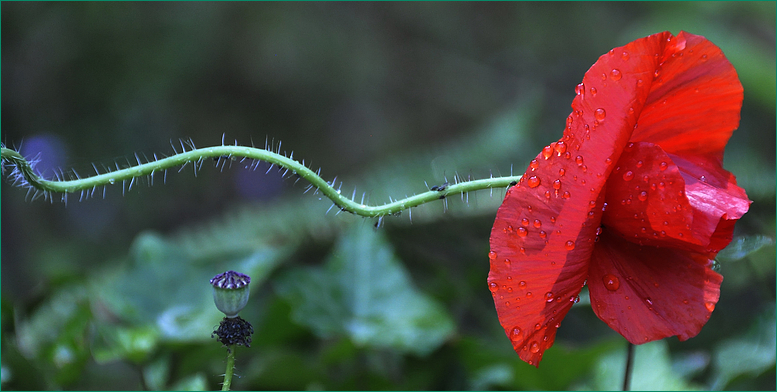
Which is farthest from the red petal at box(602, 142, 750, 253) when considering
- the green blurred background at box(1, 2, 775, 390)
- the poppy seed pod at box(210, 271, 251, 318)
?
the poppy seed pod at box(210, 271, 251, 318)

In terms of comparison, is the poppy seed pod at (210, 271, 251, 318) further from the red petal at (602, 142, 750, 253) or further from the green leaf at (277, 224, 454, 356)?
the green leaf at (277, 224, 454, 356)

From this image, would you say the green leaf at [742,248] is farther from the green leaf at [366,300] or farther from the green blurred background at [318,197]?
the green leaf at [366,300]

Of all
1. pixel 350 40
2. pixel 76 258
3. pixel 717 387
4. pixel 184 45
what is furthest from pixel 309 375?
pixel 350 40

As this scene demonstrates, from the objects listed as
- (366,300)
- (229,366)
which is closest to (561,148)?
(229,366)

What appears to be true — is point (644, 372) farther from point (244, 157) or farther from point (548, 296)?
point (244, 157)

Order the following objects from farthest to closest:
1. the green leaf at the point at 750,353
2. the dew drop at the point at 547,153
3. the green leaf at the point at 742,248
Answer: the green leaf at the point at 750,353 → the green leaf at the point at 742,248 → the dew drop at the point at 547,153

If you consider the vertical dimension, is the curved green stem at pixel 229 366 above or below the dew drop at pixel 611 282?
above

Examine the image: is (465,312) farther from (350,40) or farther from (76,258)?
(350,40)

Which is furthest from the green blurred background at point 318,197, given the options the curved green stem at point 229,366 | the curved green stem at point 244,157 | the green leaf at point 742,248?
the curved green stem at point 229,366
